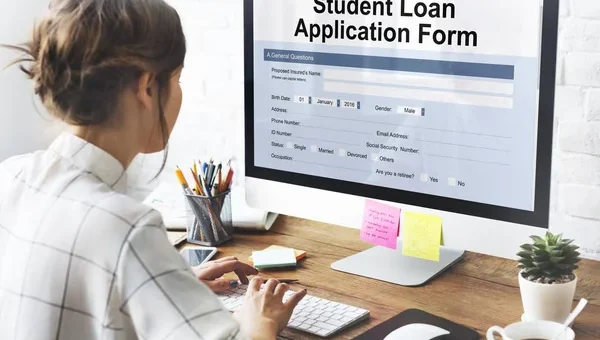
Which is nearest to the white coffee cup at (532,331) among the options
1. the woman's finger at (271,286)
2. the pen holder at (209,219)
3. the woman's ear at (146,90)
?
the woman's finger at (271,286)

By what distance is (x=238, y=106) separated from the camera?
2.19 meters

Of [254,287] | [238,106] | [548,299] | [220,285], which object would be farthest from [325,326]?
[238,106]

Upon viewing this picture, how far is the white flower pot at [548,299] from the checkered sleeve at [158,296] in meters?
0.51

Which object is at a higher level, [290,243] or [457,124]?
[457,124]

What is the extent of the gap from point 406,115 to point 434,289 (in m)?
0.31

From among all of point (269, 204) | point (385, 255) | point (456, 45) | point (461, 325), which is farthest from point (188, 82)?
point (461, 325)

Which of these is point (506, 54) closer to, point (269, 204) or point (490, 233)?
point (490, 233)

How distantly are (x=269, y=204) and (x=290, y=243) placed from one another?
111 millimetres

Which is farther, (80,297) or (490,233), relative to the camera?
(490,233)

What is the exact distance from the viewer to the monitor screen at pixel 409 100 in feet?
4.42

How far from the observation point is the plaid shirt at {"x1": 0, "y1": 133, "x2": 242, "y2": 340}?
1.03 m

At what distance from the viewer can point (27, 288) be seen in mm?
1106

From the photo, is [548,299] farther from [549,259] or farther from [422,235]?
[422,235]

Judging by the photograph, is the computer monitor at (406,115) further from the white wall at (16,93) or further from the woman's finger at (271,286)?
the white wall at (16,93)
